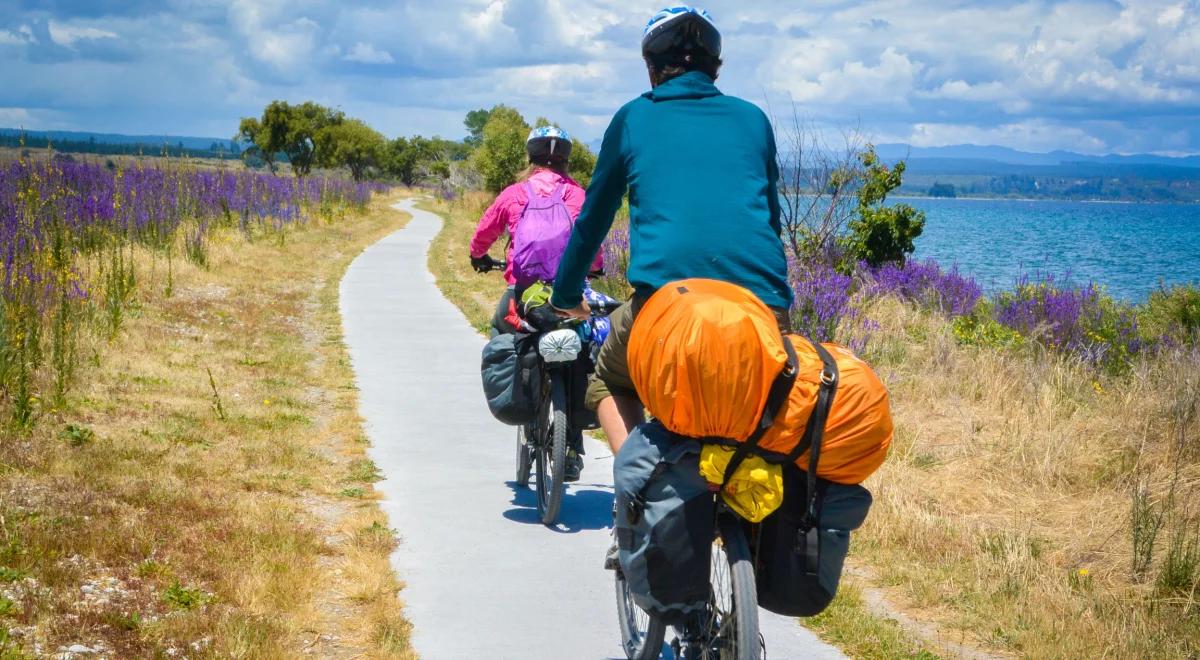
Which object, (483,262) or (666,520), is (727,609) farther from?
(483,262)

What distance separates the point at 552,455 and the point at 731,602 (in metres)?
2.78

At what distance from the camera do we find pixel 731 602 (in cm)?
331

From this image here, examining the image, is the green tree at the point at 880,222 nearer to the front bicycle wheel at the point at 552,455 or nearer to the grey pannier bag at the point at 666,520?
the front bicycle wheel at the point at 552,455

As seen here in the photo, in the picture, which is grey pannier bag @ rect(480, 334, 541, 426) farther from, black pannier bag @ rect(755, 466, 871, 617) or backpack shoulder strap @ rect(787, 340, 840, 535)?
backpack shoulder strap @ rect(787, 340, 840, 535)

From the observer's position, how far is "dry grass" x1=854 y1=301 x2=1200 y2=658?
4.96 meters

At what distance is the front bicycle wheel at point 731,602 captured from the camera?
3195 millimetres

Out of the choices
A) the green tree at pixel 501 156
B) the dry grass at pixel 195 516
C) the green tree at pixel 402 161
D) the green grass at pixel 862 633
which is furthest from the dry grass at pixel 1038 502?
the green tree at pixel 402 161

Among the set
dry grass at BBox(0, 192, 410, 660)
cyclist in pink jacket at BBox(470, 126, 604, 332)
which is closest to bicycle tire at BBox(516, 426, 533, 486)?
cyclist in pink jacket at BBox(470, 126, 604, 332)

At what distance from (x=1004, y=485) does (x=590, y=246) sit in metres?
4.78

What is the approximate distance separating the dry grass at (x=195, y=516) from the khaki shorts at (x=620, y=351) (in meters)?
1.53

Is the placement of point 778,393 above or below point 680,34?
below

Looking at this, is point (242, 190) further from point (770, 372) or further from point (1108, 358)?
point (770, 372)

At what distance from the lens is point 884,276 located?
1555 cm

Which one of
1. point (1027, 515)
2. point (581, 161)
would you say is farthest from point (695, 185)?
point (581, 161)
